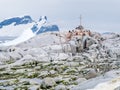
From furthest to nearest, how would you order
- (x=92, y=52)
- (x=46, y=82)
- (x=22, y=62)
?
(x=92, y=52) < (x=22, y=62) < (x=46, y=82)

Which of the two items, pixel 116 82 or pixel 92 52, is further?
pixel 92 52

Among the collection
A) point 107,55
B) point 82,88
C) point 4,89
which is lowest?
point 107,55

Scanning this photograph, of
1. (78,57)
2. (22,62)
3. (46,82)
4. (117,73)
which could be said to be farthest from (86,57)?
(117,73)

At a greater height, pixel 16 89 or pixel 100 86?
pixel 100 86

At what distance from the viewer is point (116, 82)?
24.8 m

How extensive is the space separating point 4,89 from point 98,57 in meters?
117

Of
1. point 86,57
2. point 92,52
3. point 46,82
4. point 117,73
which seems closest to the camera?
point 117,73

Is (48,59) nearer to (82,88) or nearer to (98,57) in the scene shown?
(98,57)

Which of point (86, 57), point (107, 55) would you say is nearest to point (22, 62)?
point (86, 57)

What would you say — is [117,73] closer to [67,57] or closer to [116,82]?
[116,82]

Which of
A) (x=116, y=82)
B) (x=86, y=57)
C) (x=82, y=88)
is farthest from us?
(x=86, y=57)

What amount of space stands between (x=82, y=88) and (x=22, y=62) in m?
146

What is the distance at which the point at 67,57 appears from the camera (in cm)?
19325

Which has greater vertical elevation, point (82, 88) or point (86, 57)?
point (82, 88)
